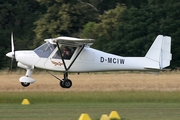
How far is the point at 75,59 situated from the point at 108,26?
23.1 meters

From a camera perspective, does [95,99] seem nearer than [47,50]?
Yes

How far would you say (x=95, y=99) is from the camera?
2259 centimetres

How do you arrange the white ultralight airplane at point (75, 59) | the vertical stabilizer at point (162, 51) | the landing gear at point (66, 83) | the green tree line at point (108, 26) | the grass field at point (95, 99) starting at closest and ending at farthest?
the grass field at point (95, 99)
the white ultralight airplane at point (75, 59)
the landing gear at point (66, 83)
the vertical stabilizer at point (162, 51)
the green tree line at point (108, 26)

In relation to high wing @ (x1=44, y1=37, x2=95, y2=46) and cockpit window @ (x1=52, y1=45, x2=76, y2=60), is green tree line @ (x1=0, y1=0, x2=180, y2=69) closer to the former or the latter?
cockpit window @ (x1=52, y1=45, x2=76, y2=60)

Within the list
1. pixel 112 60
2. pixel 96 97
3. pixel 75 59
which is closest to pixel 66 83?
pixel 75 59

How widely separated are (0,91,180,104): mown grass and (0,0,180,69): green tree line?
2171 centimetres

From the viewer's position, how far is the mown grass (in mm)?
22297

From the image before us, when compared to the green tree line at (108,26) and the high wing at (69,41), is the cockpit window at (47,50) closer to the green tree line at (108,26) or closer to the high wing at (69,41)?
the high wing at (69,41)

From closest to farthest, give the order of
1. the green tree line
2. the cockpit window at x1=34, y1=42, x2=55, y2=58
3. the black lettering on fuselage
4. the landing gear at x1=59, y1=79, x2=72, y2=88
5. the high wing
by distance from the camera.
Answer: the high wing → the cockpit window at x1=34, y1=42, x2=55, y2=58 → the landing gear at x1=59, y1=79, x2=72, y2=88 → the black lettering on fuselage → the green tree line

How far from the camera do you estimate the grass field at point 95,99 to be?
16.7m

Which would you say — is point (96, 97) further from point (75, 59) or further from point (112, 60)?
point (112, 60)

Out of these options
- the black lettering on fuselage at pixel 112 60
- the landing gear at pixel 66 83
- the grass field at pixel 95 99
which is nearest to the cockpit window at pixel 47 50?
the landing gear at pixel 66 83

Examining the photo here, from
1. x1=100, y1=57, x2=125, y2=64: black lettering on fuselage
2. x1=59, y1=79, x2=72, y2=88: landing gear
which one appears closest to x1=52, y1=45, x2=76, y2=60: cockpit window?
x1=59, y1=79, x2=72, y2=88: landing gear

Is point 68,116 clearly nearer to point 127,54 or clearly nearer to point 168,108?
point 168,108
